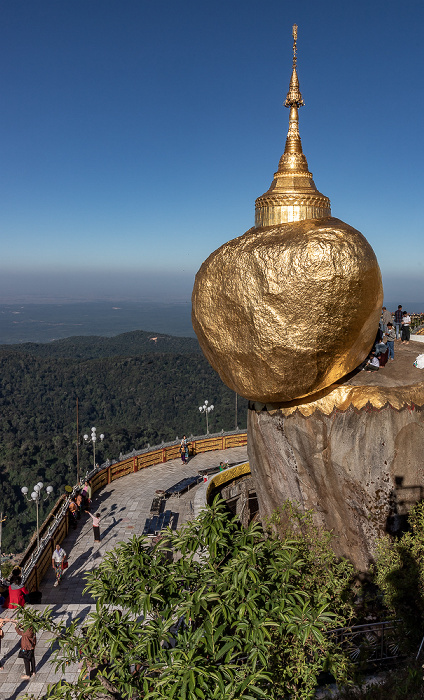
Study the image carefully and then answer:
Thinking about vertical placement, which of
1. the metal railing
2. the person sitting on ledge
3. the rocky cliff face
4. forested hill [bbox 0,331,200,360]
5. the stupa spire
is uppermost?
the stupa spire

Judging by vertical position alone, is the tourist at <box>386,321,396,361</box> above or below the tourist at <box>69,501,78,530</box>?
above

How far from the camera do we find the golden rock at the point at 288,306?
314 inches

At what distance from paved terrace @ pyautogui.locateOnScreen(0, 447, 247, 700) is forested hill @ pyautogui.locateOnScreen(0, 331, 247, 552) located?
19.7m

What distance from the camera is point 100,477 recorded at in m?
18.9

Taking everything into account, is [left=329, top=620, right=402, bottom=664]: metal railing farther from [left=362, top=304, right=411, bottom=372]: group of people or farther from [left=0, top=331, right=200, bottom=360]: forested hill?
[left=0, top=331, right=200, bottom=360]: forested hill

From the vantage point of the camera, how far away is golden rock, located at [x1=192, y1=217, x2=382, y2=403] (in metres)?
7.98

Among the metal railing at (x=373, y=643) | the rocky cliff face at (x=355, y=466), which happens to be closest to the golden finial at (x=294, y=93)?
the rocky cliff face at (x=355, y=466)

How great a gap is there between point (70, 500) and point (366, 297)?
40.9 ft

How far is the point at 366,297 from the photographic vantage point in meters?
8.24

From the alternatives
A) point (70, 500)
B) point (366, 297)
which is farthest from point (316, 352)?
point (70, 500)

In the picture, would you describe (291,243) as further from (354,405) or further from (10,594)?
(10,594)

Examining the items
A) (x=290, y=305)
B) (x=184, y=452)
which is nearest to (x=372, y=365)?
(x=290, y=305)

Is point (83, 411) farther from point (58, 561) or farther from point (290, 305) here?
point (290, 305)

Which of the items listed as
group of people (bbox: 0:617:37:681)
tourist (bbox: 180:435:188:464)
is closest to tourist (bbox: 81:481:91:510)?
tourist (bbox: 180:435:188:464)
